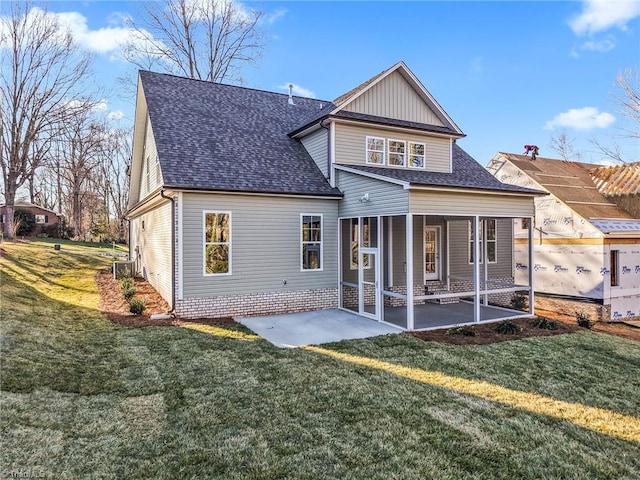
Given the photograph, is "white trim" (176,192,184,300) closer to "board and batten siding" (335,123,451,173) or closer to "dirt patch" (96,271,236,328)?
"dirt patch" (96,271,236,328)

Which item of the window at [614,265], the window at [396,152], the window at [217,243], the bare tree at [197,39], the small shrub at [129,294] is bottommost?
the small shrub at [129,294]

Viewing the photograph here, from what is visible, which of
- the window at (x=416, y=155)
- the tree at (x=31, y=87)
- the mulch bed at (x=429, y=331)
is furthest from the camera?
the tree at (x=31, y=87)

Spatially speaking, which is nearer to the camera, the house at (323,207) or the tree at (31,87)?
the house at (323,207)

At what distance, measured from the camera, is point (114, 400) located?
16.8 feet

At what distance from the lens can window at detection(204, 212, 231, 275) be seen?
1023cm

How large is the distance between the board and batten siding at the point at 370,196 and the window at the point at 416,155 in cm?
271

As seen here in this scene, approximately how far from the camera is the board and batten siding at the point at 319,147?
40.5 feet

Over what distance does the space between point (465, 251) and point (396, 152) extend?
4.76 m

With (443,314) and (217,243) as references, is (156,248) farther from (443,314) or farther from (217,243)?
(443,314)

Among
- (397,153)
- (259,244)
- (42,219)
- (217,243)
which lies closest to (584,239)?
(397,153)

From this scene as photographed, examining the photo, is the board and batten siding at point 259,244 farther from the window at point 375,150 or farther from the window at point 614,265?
the window at point 614,265

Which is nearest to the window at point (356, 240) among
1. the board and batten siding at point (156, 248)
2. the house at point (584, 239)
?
the board and batten siding at point (156, 248)

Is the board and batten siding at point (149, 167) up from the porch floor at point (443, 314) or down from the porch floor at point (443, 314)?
up

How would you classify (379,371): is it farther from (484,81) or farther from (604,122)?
(604,122)
